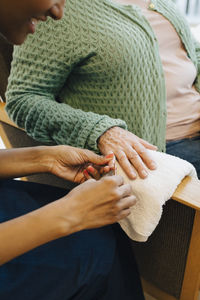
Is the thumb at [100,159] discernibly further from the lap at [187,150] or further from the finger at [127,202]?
the lap at [187,150]

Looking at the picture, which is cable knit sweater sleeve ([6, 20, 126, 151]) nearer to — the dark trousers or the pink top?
the dark trousers

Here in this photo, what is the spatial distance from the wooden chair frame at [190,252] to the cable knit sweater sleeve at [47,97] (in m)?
0.27

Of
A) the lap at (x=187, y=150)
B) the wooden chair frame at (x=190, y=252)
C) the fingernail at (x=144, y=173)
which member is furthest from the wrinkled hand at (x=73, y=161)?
the lap at (x=187, y=150)

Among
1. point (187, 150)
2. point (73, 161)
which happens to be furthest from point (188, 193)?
point (187, 150)

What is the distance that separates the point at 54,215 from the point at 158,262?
1.64 ft

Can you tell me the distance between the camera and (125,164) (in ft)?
2.31

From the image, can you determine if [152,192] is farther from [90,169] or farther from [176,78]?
[176,78]

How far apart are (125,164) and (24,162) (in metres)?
0.29

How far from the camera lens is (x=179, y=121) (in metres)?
1.08

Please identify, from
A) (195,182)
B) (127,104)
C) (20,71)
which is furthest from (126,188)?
(20,71)

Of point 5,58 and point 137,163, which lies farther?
point 5,58

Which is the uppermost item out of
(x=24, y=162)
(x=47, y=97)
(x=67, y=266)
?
(x=47, y=97)

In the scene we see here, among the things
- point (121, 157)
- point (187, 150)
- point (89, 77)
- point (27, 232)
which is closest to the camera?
point (27, 232)

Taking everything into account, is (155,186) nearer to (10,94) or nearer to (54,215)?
(54,215)
